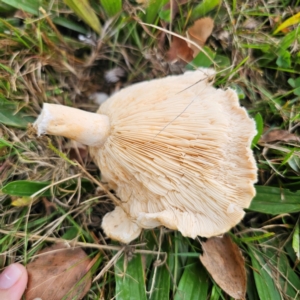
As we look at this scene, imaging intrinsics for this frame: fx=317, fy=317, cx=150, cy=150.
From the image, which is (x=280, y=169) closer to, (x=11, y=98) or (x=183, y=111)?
(x=183, y=111)

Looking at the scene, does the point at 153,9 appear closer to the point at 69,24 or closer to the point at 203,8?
the point at 203,8

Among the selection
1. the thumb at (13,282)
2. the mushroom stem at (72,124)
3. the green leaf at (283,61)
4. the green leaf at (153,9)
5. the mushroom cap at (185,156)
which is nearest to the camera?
the mushroom cap at (185,156)

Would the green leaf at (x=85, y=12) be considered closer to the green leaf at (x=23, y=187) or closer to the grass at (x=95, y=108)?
the grass at (x=95, y=108)

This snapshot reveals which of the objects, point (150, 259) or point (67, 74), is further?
point (67, 74)

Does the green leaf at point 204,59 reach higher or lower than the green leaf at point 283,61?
lower

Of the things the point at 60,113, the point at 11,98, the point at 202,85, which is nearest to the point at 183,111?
the point at 202,85

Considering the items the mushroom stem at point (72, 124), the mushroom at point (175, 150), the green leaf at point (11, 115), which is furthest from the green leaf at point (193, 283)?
→ the green leaf at point (11, 115)
